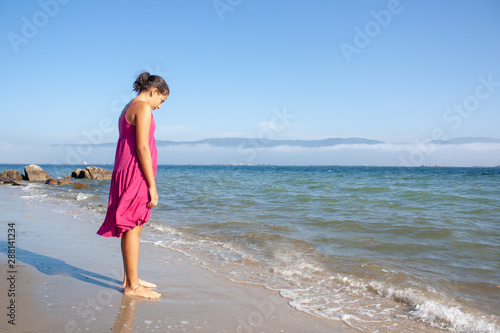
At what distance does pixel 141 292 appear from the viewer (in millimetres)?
3098

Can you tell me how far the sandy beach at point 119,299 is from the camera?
8.35 ft

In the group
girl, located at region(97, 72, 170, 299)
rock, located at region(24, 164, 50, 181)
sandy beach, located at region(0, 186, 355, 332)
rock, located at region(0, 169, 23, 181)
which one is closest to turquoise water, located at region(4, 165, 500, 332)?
sandy beach, located at region(0, 186, 355, 332)

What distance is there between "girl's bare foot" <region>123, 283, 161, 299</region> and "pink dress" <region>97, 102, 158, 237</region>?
0.51 metres

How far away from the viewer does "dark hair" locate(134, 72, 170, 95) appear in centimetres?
304

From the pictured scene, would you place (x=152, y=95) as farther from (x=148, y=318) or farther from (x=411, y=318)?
(x=411, y=318)

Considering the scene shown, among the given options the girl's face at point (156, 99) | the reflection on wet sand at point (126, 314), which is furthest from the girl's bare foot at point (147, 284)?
the girl's face at point (156, 99)

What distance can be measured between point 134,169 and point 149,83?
729mm

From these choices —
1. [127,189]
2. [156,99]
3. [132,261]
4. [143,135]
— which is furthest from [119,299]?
[156,99]

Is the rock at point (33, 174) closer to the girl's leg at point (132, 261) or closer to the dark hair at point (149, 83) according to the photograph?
the girl's leg at point (132, 261)

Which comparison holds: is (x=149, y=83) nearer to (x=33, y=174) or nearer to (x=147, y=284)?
(x=147, y=284)

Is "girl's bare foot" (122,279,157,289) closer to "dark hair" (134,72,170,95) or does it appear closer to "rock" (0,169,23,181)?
"dark hair" (134,72,170,95)

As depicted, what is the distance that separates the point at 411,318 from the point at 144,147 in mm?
2636

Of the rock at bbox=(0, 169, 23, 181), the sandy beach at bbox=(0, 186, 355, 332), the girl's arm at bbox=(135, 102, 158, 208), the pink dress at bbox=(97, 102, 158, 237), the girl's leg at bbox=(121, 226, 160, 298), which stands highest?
the girl's arm at bbox=(135, 102, 158, 208)

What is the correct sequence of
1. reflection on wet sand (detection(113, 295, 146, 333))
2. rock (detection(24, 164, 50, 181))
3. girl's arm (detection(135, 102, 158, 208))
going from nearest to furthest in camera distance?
reflection on wet sand (detection(113, 295, 146, 333))
girl's arm (detection(135, 102, 158, 208))
rock (detection(24, 164, 50, 181))
